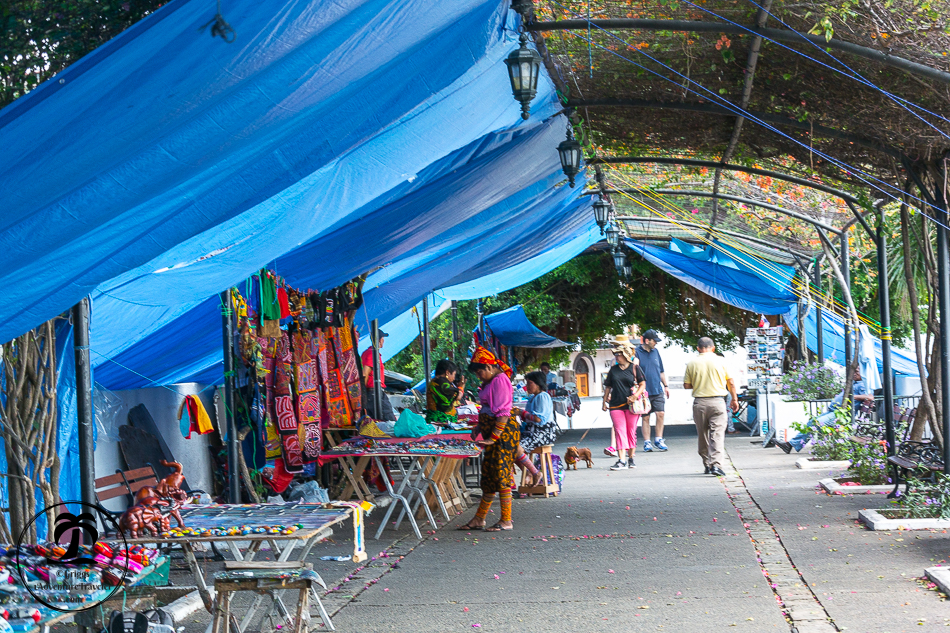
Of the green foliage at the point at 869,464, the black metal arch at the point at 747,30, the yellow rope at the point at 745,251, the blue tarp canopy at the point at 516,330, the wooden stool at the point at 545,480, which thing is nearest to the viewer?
the black metal arch at the point at 747,30

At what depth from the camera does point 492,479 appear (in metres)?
7.89

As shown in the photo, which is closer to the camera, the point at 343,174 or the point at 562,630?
the point at 562,630

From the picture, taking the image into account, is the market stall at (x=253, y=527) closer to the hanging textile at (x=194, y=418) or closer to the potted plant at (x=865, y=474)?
the hanging textile at (x=194, y=418)

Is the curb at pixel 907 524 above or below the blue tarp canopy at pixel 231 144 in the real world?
below

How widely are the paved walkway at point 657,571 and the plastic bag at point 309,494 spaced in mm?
506

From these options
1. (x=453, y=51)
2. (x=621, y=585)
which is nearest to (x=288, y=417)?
(x=621, y=585)

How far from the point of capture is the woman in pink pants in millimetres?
11859

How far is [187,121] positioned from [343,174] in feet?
6.94

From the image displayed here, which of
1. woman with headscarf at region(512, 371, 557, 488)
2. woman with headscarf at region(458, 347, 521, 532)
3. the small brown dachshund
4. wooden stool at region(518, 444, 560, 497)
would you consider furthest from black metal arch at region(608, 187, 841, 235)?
woman with headscarf at region(458, 347, 521, 532)

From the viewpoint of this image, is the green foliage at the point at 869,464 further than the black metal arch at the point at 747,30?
Yes

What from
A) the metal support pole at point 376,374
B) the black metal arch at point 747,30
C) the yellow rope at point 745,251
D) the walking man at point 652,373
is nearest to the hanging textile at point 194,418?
the metal support pole at point 376,374

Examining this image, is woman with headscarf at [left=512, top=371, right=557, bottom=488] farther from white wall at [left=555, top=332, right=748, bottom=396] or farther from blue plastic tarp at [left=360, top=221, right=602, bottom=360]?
white wall at [left=555, top=332, right=748, bottom=396]

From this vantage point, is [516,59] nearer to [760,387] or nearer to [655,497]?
[655,497]

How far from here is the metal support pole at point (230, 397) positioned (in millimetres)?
7227
